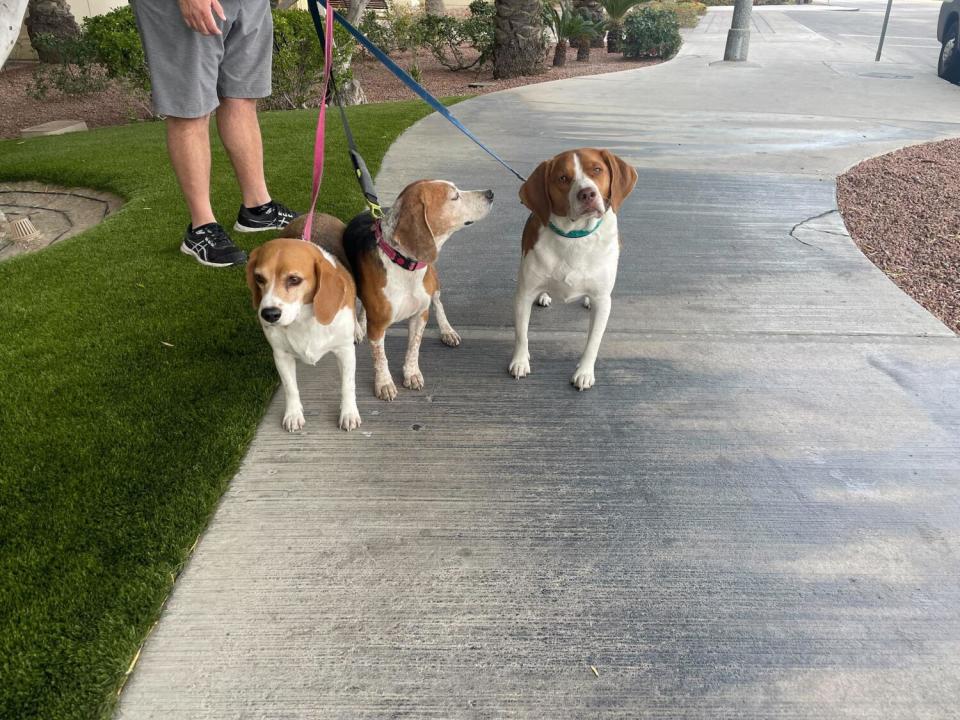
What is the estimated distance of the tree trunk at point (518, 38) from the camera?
46.2ft

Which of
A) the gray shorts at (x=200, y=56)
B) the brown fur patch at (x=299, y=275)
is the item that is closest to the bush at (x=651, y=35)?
the gray shorts at (x=200, y=56)

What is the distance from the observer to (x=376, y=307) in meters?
3.28

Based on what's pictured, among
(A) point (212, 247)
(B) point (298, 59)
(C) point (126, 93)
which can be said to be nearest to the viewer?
(A) point (212, 247)

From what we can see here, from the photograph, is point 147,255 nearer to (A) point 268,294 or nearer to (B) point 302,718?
(A) point 268,294

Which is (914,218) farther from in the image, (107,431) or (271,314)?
(107,431)

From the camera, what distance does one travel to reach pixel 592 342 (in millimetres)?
3498

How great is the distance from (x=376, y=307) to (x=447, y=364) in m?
0.67

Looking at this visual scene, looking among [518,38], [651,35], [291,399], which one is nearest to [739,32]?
[651,35]

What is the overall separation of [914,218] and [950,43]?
9412 millimetres

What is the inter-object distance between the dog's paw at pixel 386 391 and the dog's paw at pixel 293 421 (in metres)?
0.43

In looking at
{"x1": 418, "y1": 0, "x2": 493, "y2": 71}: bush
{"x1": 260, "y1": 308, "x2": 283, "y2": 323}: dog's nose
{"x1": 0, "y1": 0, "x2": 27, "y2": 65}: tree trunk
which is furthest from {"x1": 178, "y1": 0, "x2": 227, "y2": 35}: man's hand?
{"x1": 418, "y1": 0, "x2": 493, "y2": 71}: bush

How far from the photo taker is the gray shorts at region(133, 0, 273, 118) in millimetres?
4207

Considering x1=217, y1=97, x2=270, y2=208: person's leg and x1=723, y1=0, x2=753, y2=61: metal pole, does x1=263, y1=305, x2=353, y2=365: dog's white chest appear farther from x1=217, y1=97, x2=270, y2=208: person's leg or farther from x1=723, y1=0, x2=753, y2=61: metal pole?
x1=723, y1=0, x2=753, y2=61: metal pole

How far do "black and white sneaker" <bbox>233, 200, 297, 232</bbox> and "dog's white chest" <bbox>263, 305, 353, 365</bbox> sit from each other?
2.56 meters
